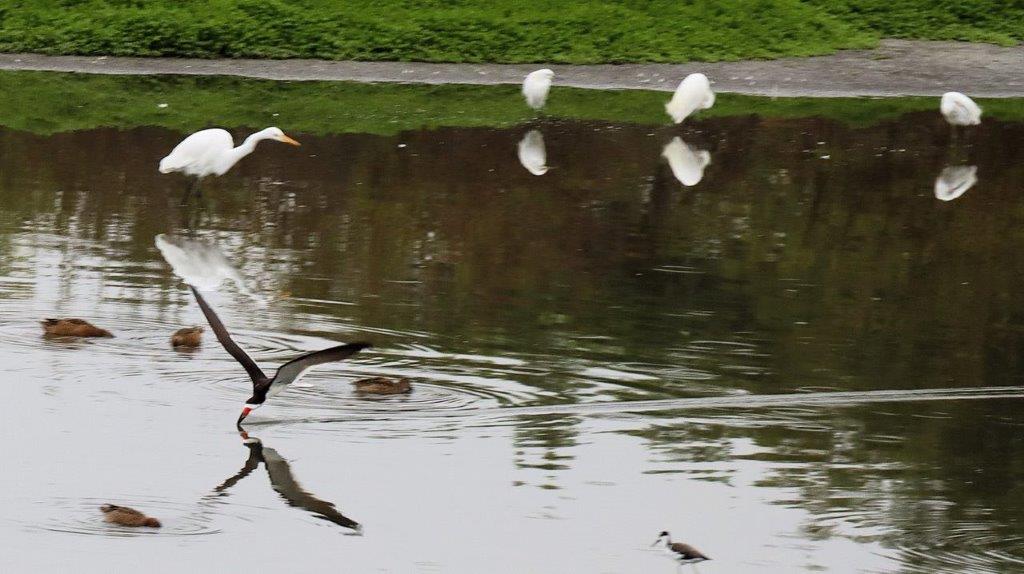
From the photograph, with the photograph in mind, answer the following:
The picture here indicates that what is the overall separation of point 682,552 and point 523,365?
4.12 metres

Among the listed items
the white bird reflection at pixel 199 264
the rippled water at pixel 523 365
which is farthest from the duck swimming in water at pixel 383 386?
the white bird reflection at pixel 199 264

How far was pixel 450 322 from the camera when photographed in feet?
43.8

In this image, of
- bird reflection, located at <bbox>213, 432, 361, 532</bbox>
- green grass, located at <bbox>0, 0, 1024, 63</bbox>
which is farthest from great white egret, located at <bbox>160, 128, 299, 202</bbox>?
green grass, located at <bbox>0, 0, 1024, 63</bbox>

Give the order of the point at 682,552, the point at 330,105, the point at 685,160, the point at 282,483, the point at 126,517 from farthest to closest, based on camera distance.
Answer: the point at 330,105
the point at 685,160
the point at 282,483
the point at 126,517
the point at 682,552

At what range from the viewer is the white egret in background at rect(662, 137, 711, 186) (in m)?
21.5

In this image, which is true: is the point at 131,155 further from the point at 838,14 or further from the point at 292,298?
the point at 838,14

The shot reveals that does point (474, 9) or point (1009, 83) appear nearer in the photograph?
point (1009, 83)

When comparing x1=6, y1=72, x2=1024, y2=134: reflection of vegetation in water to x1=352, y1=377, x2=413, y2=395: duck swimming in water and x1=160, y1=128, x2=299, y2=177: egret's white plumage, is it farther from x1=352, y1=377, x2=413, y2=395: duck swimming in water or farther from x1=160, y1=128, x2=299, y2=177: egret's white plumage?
x1=352, y1=377, x2=413, y2=395: duck swimming in water

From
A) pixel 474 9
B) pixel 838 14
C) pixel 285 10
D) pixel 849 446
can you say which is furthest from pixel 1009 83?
pixel 849 446

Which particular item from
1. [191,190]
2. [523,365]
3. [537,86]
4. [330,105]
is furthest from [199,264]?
[330,105]

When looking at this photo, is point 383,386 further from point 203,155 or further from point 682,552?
point 203,155

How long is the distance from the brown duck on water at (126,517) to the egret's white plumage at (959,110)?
59.7 ft

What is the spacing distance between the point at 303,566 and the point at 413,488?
1.32 m

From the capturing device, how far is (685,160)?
22.9 m
